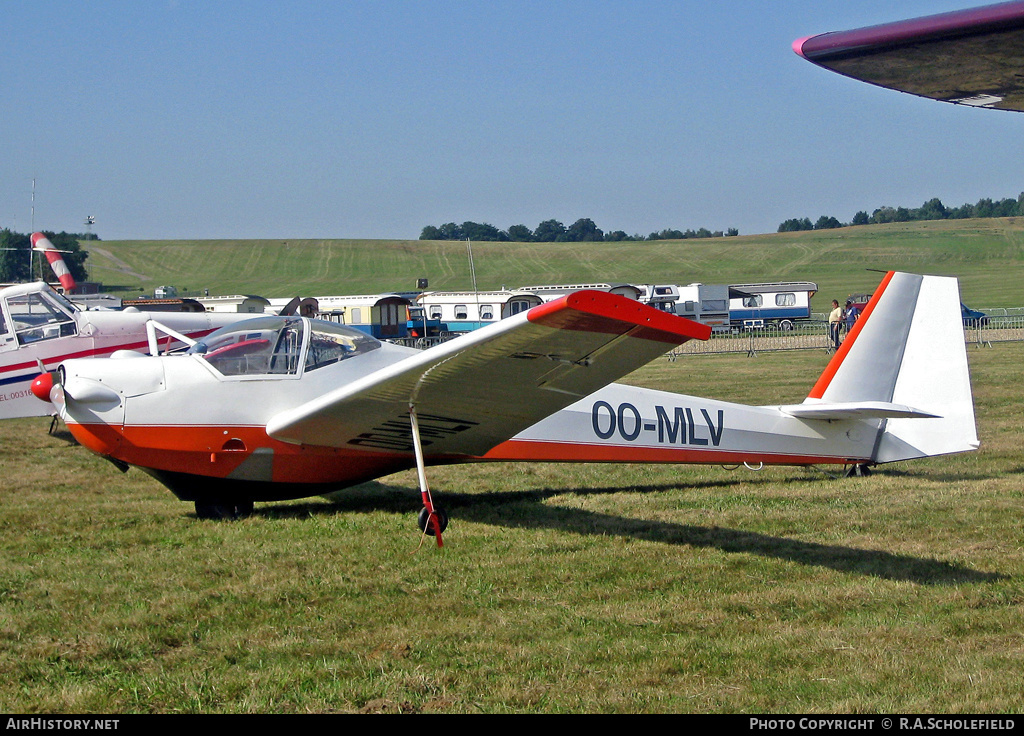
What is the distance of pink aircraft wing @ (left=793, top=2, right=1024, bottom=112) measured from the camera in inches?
185

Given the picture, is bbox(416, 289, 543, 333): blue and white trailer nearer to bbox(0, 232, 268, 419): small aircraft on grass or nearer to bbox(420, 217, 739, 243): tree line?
bbox(0, 232, 268, 419): small aircraft on grass

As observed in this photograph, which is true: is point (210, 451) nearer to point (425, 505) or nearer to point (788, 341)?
point (425, 505)

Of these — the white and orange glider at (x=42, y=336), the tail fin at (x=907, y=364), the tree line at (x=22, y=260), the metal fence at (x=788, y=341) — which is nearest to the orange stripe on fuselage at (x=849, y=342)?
the tail fin at (x=907, y=364)

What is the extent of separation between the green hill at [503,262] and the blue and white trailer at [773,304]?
44.1 feet

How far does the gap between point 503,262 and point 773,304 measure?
152ft

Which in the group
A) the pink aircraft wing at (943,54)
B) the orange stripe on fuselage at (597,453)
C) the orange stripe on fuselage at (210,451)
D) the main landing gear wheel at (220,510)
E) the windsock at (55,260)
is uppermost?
the pink aircraft wing at (943,54)

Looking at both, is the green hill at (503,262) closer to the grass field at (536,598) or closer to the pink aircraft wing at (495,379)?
the grass field at (536,598)

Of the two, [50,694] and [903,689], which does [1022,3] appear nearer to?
[903,689]

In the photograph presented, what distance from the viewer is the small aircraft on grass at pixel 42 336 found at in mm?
11688

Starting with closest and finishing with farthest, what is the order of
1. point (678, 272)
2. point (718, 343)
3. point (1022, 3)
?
point (1022, 3) → point (718, 343) → point (678, 272)

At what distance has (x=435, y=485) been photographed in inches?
359

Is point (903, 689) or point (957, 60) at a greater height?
point (957, 60)

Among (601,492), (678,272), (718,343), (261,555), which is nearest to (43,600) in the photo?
(261,555)

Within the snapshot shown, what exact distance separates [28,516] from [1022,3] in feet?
25.9
